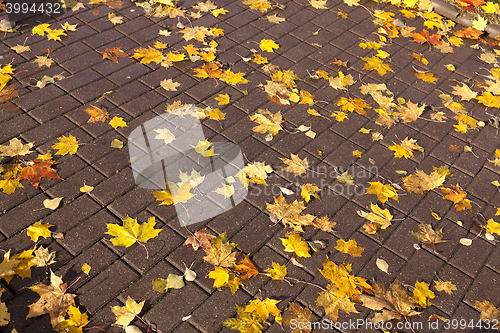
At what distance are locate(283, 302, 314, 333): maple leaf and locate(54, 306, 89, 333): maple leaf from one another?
1.22 meters

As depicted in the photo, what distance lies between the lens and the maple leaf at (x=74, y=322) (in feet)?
7.93

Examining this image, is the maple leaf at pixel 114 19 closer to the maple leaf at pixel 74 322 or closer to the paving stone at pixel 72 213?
the paving stone at pixel 72 213

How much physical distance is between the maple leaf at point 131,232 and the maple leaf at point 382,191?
1765 mm

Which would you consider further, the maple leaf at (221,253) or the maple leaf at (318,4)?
the maple leaf at (318,4)

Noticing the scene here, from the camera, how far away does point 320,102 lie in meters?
4.17

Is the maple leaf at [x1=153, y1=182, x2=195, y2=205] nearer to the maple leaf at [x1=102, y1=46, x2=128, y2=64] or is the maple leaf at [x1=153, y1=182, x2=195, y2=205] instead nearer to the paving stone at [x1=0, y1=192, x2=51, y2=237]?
the paving stone at [x1=0, y1=192, x2=51, y2=237]

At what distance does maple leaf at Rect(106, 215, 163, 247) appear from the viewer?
9.50 ft

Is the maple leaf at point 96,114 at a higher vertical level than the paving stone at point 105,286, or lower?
higher

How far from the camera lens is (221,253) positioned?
9.42 ft

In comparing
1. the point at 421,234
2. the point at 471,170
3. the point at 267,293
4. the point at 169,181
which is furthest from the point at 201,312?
the point at 471,170

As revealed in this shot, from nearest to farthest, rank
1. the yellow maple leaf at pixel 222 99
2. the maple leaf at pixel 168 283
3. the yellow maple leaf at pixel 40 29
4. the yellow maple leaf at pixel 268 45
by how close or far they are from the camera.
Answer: the maple leaf at pixel 168 283
the yellow maple leaf at pixel 222 99
the yellow maple leaf at pixel 40 29
the yellow maple leaf at pixel 268 45

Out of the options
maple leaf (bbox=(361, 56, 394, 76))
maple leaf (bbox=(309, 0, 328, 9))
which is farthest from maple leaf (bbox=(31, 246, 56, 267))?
maple leaf (bbox=(309, 0, 328, 9))

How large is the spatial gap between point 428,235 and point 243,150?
5.38 feet

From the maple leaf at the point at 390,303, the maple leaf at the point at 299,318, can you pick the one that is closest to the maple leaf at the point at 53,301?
the maple leaf at the point at 299,318
